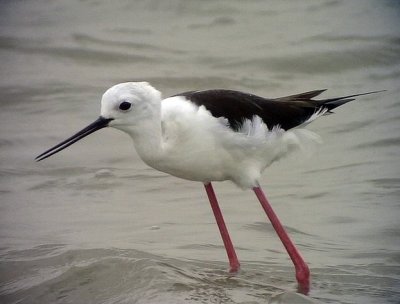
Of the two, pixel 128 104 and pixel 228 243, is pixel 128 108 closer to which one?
pixel 128 104

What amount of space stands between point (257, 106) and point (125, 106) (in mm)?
987

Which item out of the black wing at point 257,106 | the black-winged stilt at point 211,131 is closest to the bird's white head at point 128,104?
the black-winged stilt at point 211,131

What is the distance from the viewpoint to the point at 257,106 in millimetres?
5105

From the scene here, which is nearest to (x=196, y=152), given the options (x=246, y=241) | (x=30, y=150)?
(x=246, y=241)

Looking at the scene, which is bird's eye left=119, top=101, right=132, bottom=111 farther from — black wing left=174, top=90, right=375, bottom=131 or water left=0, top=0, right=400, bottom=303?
water left=0, top=0, right=400, bottom=303

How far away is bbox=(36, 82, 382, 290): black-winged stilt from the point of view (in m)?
4.55

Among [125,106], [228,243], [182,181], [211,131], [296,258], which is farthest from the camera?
[182,181]

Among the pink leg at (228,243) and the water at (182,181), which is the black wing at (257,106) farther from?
the pink leg at (228,243)

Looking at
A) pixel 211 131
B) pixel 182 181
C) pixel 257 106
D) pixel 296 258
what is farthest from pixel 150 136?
pixel 182 181

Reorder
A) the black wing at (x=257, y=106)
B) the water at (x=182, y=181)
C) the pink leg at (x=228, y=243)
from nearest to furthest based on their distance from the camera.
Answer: the black wing at (x=257, y=106) → the water at (x=182, y=181) → the pink leg at (x=228, y=243)

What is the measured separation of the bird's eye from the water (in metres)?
1.07

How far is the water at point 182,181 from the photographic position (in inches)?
197

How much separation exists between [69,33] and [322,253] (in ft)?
21.9

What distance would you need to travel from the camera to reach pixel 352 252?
564 centimetres
